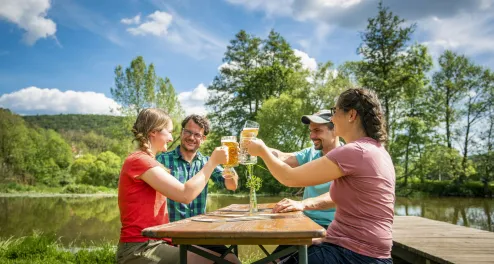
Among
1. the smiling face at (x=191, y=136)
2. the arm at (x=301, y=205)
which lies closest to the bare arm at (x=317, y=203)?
the arm at (x=301, y=205)

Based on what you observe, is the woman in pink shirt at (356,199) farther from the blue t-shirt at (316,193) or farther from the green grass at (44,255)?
the green grass at (44,255)

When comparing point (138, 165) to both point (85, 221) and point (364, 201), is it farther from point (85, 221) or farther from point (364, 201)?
A: point (85, 221)

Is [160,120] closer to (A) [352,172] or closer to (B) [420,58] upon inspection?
(A) [352,172]

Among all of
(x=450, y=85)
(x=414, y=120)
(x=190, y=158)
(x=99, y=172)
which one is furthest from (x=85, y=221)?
(x=450, y=85)

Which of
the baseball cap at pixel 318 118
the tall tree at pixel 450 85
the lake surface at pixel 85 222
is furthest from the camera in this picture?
the tall tree at pixel 450 85

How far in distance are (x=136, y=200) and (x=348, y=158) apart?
123 cm

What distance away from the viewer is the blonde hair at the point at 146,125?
240cm

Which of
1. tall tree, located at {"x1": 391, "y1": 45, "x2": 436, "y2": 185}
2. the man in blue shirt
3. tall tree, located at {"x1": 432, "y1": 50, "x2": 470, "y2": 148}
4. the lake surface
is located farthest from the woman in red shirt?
tall tree, located at {"x1": 432, "y1": 50, "x2": 470, "y2": 148}

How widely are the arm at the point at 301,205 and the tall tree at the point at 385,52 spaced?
19.8 metres

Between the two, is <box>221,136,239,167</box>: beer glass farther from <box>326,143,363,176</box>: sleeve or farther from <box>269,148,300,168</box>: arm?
<box>269,148,300,168</box>: arm

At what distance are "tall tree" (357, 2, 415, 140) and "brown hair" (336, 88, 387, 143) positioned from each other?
66.4 ft

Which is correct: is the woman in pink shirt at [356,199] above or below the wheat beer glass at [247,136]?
below

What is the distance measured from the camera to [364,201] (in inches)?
70.5

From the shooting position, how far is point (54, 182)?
33.0m
